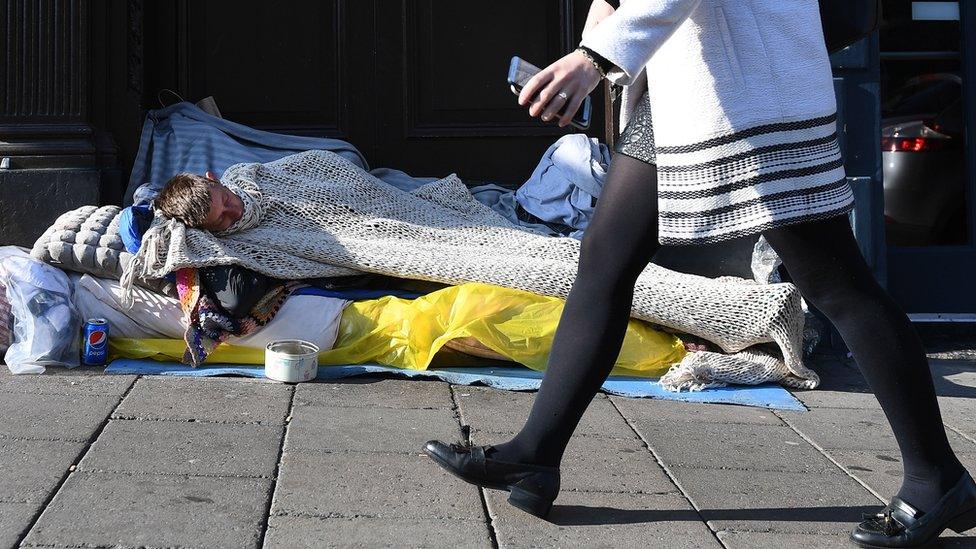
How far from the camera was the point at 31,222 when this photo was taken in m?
4.41

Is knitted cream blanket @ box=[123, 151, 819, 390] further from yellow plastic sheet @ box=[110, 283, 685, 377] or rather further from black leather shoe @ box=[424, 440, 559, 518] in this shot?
black leather shoe @ box=[424, 440, 559, 518]

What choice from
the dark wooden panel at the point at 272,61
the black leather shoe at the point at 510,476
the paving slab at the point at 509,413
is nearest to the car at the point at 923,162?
the paving slab at the point at 509,413

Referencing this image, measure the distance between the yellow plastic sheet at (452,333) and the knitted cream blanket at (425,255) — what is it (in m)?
0.09

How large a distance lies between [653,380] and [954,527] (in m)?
1.61

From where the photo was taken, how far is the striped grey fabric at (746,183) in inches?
85.4

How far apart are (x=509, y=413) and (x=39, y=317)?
1.69m

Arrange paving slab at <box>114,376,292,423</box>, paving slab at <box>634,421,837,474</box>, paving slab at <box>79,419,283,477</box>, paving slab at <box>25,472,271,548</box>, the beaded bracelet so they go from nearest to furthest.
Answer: the beaded bracelet
paving slab at <box>25,472,271,548</box>
paving slab at <box>79,419,283,477</box>
paving slab at <box>634,421,837,474</box>
paving slab at <box>114,376,292,423</box>

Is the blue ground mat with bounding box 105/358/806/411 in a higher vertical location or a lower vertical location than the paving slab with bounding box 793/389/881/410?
higher

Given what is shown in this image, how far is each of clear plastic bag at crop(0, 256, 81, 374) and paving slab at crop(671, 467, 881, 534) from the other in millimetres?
2166

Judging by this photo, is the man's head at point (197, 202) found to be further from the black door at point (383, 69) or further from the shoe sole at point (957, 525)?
the shoe sole at point (957, 525)

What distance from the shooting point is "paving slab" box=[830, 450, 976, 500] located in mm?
2791

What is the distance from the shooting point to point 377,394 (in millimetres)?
3512

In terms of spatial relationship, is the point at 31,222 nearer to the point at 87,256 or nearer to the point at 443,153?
the point at 87,256

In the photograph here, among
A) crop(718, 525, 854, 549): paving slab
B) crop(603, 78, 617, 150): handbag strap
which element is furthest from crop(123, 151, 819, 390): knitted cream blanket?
crop(718, 525, 854, 549): paving slab
